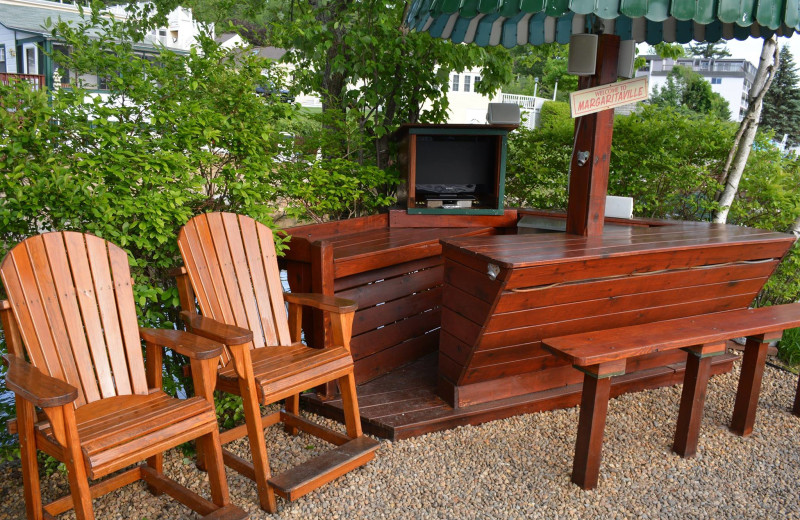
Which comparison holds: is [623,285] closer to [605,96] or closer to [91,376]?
[605,96]

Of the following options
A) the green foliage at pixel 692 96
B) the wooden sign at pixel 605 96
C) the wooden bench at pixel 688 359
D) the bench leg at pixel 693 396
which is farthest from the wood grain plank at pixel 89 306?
the green foliage at pixel 692 96

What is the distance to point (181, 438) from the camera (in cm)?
208

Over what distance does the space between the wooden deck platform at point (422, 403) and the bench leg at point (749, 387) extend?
0.55 meters

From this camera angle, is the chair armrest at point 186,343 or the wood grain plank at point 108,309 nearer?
the chair armrest at point 186,343

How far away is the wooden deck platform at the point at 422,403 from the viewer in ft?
10.1

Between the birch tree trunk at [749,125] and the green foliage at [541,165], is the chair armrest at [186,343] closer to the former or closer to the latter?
the green foliage at [541,165]

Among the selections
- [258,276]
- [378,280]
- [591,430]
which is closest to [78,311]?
[258,276]

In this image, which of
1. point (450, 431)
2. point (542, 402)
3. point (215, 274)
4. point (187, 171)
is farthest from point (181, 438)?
point (542, 402)

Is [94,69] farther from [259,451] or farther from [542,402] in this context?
[542,402]

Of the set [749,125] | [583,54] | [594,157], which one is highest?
[583,54]

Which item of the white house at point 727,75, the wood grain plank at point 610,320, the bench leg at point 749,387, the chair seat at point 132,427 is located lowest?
the bench leg at point 749,387

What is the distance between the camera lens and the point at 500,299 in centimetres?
271

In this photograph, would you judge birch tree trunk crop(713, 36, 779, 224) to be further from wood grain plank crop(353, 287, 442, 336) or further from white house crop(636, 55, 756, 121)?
white house crop(636, 55, 756, 121)

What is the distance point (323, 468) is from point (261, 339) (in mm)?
669
